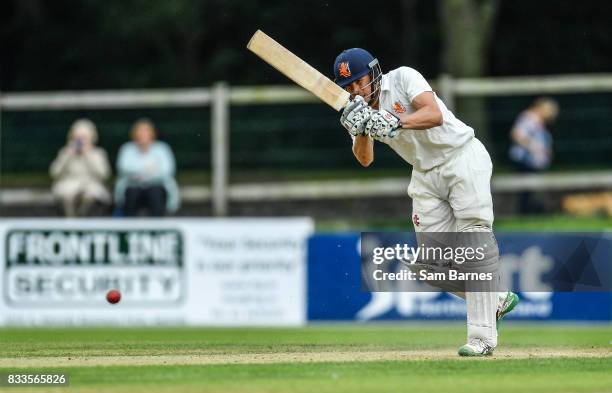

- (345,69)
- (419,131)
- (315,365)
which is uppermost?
(345,69)

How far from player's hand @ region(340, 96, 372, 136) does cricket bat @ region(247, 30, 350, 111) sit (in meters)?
0.10

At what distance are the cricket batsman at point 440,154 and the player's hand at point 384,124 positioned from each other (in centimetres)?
7

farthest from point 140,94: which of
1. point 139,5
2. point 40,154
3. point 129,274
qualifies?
point 139,5

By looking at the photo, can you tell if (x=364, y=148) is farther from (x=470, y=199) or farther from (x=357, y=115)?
(x=470, y=199)

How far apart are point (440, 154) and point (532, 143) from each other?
826 centimetres

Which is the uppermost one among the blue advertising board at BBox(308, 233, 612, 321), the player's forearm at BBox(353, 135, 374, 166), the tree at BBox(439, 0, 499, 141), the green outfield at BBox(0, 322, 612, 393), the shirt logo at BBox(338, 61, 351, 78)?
the tree at BBox(439, 0, 499, 141)

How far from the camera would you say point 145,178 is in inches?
603

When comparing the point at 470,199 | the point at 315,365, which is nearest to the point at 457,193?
the point at 470,199

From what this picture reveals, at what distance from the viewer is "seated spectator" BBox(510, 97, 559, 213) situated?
1664 centimetres

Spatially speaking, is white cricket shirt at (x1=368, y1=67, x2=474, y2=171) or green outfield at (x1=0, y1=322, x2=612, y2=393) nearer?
green outfield at (x1=0, y1=322, x2=612, y2=393)

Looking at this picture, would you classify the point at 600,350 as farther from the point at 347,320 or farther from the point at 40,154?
the point at 40,154

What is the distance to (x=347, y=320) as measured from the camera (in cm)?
1380

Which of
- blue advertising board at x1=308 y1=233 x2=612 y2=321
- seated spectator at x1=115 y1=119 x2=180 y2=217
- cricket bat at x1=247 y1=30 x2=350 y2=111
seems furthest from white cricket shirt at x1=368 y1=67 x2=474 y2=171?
seated spectator at x1=115 y1=119 x2=180 y2=217

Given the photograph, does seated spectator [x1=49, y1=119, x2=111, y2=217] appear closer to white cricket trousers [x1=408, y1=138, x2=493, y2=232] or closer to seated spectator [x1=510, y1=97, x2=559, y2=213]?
seated spectator [x1=510, y1=97, x2=559, y2=213]
